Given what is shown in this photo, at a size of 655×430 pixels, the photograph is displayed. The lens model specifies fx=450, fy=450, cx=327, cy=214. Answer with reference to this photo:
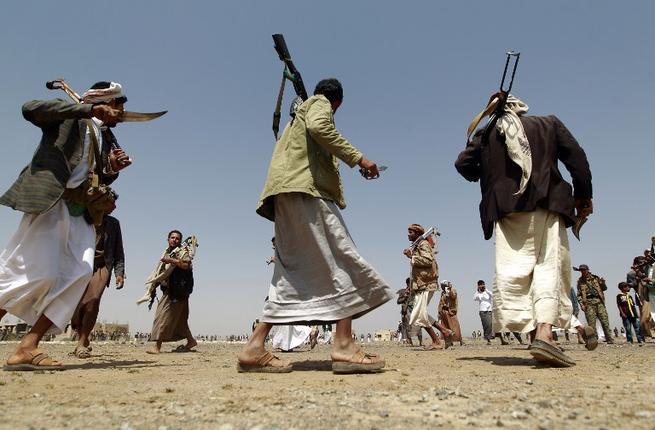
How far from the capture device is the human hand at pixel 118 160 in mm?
4113

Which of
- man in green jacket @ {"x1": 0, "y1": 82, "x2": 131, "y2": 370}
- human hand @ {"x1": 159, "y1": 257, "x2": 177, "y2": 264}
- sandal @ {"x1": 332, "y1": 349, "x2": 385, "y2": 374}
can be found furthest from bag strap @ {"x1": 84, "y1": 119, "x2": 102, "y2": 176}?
human hand @ {"x1": 159, "y1": 257, "x2": 177, "y2": 264}

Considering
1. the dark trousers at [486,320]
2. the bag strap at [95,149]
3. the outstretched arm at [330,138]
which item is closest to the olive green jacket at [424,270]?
the outstretched arm at [330,138]

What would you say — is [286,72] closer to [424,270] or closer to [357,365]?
[357,365]

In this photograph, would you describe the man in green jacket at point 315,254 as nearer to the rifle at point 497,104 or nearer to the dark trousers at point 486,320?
the rifle at point 497,104

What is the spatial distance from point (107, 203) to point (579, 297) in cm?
1169

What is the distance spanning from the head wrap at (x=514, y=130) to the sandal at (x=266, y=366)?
241cm

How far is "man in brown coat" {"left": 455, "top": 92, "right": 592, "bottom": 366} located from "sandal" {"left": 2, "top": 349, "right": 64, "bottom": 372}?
3.64m

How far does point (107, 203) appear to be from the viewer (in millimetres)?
3949

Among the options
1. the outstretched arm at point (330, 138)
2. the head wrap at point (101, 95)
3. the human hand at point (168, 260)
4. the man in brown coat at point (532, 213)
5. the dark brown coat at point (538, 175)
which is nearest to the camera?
the outstretched arm at point (330, 138)

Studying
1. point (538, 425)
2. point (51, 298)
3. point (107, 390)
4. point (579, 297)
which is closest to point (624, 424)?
point (538, 425)

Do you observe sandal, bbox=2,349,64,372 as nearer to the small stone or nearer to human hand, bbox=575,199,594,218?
the small stone

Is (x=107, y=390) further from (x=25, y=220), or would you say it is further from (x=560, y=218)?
(x=560, y=218)

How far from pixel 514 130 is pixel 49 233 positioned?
13.4ft

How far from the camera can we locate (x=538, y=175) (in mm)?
3953
